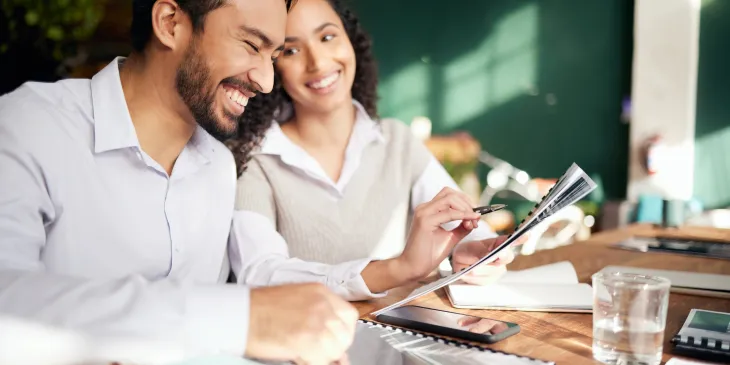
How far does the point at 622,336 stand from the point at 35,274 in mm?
786

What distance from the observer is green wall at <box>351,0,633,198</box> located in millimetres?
4637

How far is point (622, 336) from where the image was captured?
0.94m

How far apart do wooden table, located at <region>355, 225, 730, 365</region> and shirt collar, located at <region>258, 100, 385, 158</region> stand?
510 millimetres

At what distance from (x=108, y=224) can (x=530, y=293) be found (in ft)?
2.58

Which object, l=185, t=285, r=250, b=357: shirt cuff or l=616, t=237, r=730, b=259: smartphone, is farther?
l=616, t=237, r=730, b=259: smartphone

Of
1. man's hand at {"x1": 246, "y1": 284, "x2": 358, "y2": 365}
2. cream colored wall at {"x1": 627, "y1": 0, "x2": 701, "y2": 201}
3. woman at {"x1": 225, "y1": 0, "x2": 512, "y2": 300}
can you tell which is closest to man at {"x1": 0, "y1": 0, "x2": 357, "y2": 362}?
woman at {"x1": 225, "y1": 0, "x2": 512, "y2": 300}

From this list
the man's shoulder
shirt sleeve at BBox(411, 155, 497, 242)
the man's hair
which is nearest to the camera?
the man's shoulder

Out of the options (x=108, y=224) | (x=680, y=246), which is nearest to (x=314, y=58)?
(x=108, y=224)

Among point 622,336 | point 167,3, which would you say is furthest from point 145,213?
point 622,336

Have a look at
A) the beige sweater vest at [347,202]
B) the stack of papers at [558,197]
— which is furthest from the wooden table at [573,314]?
the beige sweater vest at [347,202]

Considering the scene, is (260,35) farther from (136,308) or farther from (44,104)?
(136,308)

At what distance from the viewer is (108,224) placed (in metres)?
1.27

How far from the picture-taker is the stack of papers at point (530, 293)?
4.00 ft

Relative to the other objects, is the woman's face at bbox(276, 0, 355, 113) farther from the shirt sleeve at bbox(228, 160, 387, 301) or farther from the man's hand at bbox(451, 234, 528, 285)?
the man's hand at bbox(451, 234, 528, 285)
